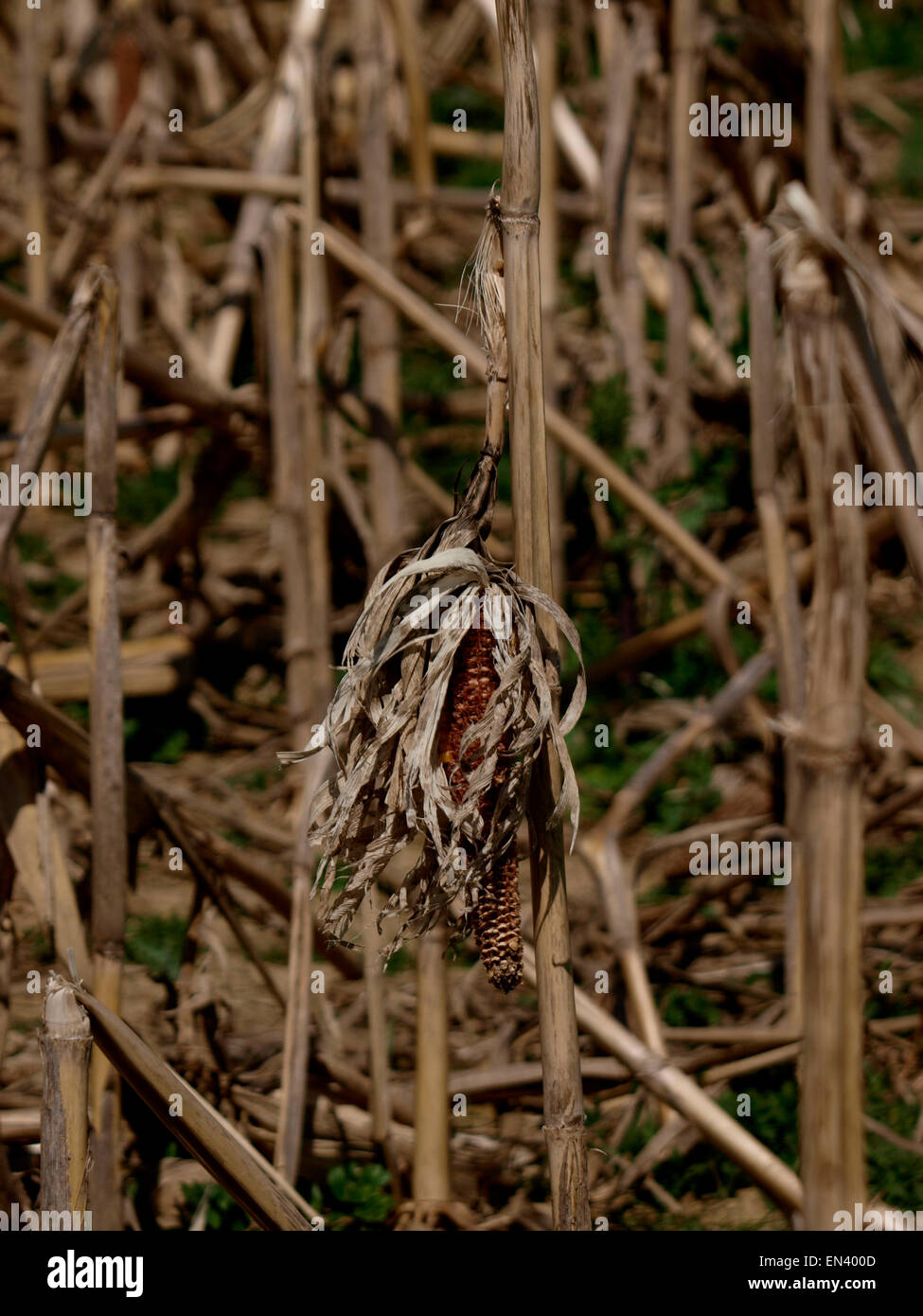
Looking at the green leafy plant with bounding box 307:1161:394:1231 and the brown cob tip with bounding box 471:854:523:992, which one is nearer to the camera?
the brown cob tip with bounding box 471:854:523:992

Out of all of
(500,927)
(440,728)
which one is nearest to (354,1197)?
(500,927)

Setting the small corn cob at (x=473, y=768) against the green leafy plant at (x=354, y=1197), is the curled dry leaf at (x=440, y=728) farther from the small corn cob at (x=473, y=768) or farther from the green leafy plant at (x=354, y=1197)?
the green leafy plant at (x=354, y=1197)

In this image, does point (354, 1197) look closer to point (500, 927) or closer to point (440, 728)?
point (500, 927)

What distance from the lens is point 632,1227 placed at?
92.7 inches

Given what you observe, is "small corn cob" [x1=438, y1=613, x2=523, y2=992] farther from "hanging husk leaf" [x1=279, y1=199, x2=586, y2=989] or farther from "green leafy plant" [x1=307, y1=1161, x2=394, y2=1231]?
"green leafy plant" [x1=307, y1=1161, x2=394, y2=1231]

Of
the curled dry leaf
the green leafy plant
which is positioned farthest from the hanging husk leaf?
the green leafy plant

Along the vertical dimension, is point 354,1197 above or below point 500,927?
below

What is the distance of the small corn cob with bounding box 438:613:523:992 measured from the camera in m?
1.25

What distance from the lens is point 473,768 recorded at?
1256 millimetres

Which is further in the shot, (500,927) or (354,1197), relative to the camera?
(354,1197)

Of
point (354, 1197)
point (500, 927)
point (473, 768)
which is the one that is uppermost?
point (473, 768)

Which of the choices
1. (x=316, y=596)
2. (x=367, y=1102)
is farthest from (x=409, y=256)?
(x=367, y=1102)

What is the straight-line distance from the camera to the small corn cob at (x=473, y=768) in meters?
→ 1.25

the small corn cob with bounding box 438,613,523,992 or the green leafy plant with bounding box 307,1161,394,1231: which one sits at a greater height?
the small corn cob with bounding box 438,613,523,992
